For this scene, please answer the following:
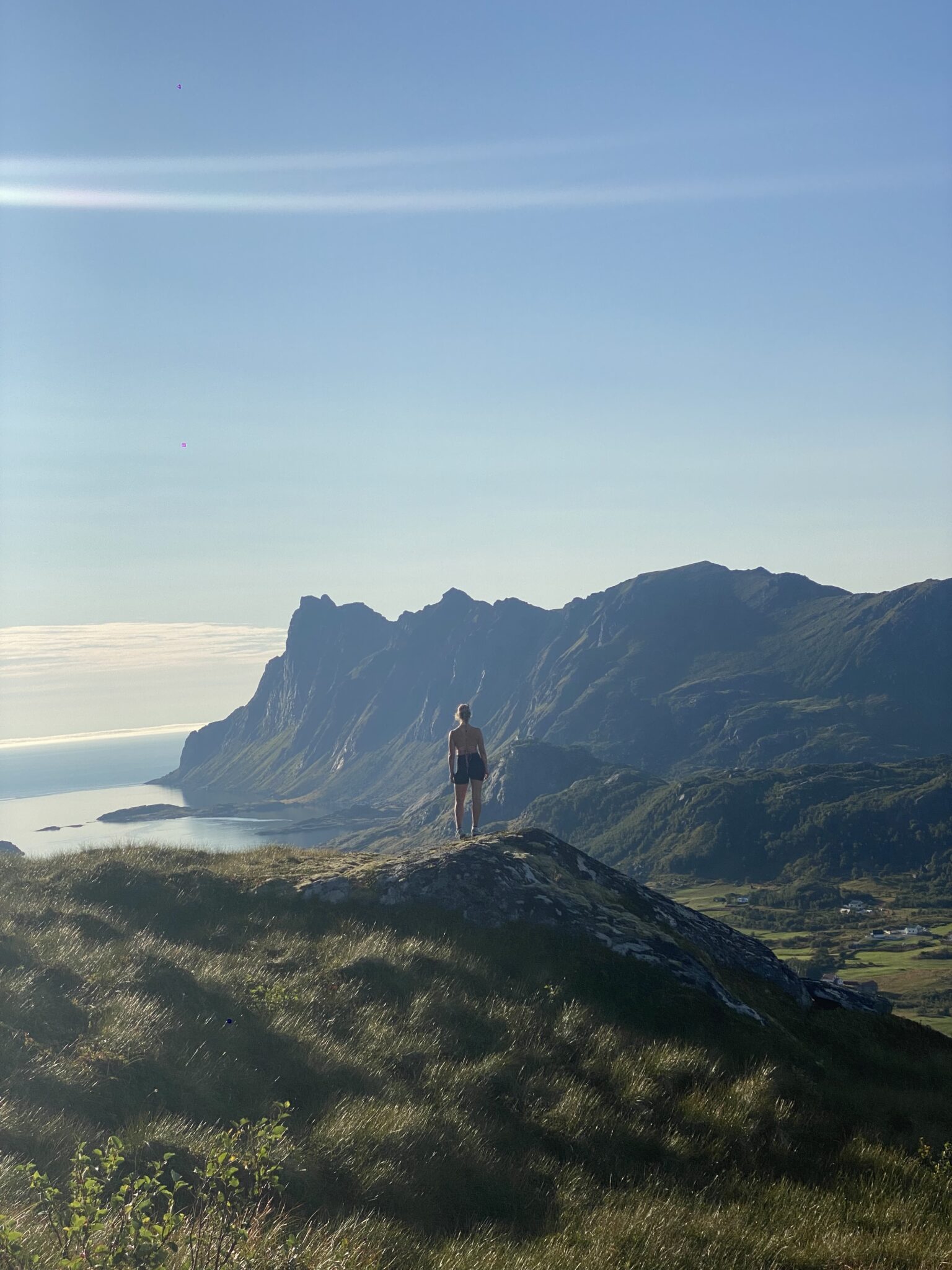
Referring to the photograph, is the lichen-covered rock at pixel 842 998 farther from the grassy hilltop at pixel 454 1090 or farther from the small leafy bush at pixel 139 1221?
the small leafy bush at pixel 139 1221

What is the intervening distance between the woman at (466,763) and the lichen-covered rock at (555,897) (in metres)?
1.87

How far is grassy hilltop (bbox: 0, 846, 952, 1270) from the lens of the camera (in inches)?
372

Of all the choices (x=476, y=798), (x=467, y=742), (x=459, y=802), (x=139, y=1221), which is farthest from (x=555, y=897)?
(x=139, y=1221)

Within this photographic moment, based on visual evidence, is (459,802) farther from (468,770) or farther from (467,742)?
(467,742)

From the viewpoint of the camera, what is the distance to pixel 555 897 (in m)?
19.7

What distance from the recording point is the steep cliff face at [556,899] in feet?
61.4

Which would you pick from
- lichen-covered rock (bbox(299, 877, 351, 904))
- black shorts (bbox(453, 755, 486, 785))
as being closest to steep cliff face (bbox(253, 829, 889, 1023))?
lichen-covered rock (bbox(299, 877, 351, 904))

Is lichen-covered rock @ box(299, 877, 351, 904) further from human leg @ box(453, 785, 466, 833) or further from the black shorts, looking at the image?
the black shorts

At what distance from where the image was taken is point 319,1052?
12.9m

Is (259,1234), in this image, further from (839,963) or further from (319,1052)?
(839,963)

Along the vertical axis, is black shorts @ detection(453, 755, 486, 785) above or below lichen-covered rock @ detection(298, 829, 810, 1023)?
above

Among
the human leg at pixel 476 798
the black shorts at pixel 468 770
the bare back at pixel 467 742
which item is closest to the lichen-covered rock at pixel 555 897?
the human leg at pixel 476 798

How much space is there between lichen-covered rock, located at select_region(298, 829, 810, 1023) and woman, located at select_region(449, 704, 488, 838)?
1872 mm

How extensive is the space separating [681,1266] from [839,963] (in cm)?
21315
